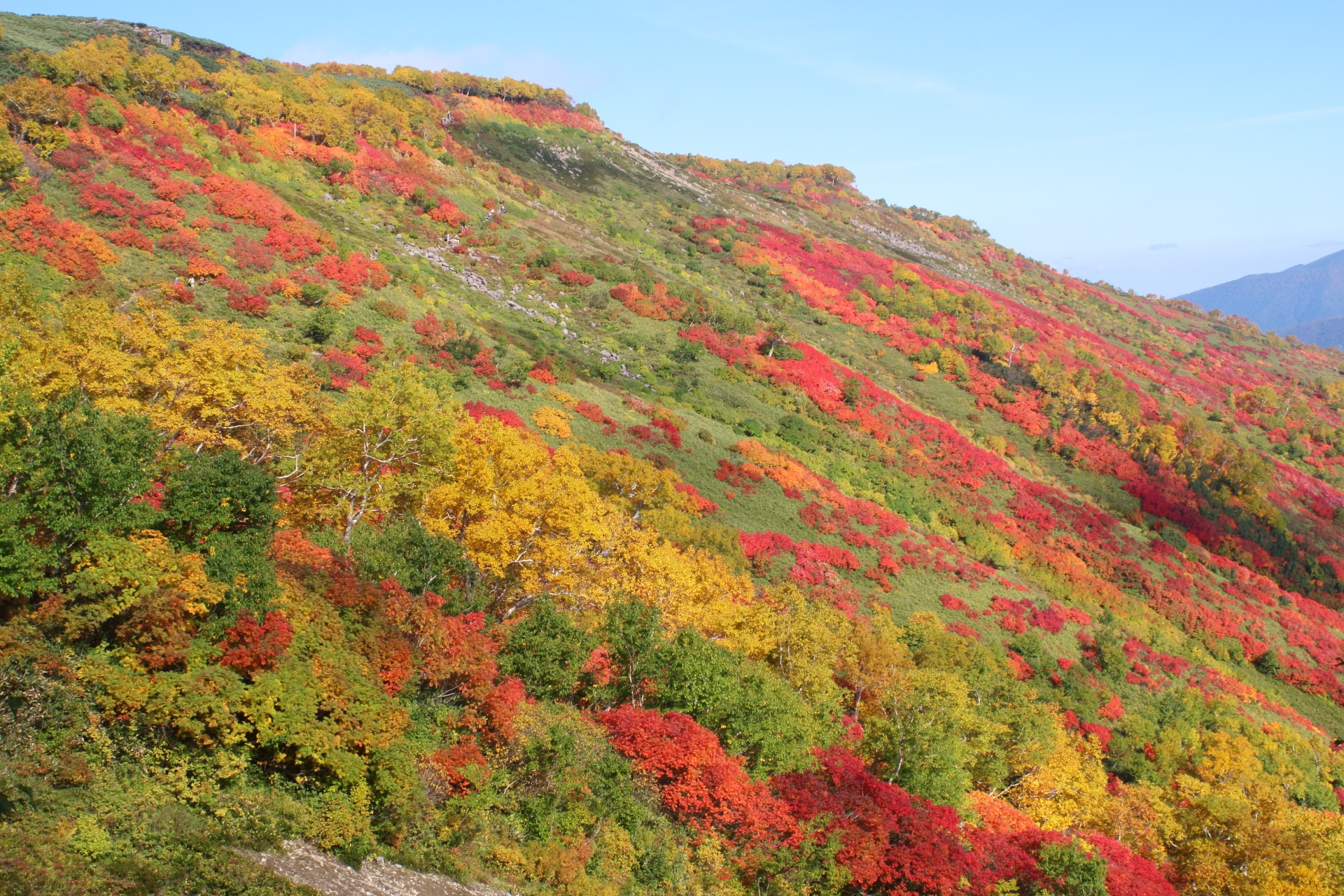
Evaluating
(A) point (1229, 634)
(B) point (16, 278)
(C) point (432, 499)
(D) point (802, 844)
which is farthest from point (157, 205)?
(A) point (1229, 634)

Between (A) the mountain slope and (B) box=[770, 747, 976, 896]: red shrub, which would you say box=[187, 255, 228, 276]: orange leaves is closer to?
(A) the mountain slope

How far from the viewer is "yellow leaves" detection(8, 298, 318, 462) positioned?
25.1 m

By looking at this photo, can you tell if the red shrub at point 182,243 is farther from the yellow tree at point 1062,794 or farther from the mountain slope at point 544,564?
the yellow tree at point 1062,794

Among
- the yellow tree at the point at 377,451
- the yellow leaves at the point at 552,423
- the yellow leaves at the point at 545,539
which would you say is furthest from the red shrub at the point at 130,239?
the yellow leaves at the point at 545,539

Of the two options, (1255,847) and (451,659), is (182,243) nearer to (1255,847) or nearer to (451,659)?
(451,659)

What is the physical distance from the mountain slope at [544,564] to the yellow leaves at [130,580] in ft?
0.39

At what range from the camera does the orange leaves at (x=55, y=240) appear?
37.4 metres

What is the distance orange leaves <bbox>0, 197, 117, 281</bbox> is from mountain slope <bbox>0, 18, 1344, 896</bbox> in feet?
0.74

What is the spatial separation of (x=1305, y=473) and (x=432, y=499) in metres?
107

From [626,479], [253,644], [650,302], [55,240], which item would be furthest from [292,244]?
[253,644]

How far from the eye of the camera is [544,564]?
97.4 ft

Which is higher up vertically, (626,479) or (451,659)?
(626,479)

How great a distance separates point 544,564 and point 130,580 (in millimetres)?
14368

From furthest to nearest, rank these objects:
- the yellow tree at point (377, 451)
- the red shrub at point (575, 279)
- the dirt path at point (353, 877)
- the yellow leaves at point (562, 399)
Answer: the red shrub at point (575, 279), the yellow leaves at point (562, 399), the yellow tree at point (377, 451), the dirt path at point (353, 877)
